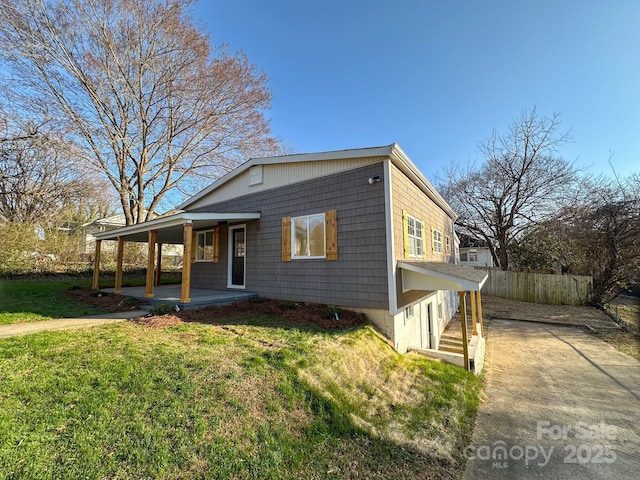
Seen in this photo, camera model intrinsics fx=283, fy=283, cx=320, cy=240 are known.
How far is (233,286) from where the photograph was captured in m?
9.35

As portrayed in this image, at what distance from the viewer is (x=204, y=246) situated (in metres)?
10.7

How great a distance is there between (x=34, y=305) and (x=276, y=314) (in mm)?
6484

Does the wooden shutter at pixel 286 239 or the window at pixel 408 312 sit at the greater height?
the wooden shutter at pixel 286 239

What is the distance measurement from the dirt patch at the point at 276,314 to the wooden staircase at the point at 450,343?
405cm

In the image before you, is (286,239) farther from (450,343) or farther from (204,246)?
(450,343)

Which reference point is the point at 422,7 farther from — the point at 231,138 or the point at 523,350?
the point at 231,138

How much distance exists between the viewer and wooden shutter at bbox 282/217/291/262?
25.4ft

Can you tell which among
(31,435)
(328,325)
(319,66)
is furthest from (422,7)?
(31,435)

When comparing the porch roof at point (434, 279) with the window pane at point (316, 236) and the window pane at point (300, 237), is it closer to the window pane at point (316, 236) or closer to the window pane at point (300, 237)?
the window pane at point (316, 236)

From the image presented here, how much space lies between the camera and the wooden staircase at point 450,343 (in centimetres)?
851

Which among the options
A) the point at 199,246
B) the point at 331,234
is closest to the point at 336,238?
the point at 331,234

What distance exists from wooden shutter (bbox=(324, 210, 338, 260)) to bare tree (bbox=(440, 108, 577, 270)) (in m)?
17.3

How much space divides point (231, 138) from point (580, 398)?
58.5 ft

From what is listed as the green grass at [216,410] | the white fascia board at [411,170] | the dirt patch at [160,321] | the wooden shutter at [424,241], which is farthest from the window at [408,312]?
the dirt patch at [160,321]
